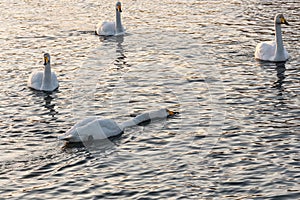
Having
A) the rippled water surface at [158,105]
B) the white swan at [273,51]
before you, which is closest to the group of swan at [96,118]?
the white swan at [273,51]

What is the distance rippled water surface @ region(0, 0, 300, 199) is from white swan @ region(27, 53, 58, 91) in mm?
284

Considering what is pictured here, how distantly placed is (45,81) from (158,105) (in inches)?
176

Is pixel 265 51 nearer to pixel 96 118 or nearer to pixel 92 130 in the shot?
pixel 96 118

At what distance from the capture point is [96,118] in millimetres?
18641

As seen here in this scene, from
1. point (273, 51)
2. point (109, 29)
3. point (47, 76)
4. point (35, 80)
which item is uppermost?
point (109, 29)

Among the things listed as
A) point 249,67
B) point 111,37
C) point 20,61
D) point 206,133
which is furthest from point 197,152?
point 111,37

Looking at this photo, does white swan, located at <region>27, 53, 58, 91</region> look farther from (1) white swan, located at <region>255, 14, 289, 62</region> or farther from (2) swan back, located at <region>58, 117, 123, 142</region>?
(1) white swan, located at <region>255, 14, 289, 62</region>

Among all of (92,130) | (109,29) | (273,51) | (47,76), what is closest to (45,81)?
(47,76)

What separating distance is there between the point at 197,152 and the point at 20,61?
12.6 meters

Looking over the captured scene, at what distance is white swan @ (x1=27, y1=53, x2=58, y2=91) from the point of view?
935 inches

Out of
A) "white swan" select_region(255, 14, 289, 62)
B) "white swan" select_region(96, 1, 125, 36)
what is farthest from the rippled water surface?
"white swan" select_region(96, 1, 125, 36)

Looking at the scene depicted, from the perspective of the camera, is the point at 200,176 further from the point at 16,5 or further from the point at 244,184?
the point at 16,5

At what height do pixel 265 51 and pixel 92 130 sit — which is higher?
pixel 265 51

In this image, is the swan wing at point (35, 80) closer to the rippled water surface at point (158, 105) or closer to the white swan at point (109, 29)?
the rippled water surface at point (158, 105)
